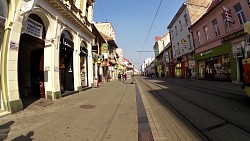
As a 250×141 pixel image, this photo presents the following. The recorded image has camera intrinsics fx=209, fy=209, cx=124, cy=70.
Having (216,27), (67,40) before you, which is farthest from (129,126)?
(216,27)

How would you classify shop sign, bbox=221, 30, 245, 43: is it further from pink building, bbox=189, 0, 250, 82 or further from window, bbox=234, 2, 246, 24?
window, bbox=234, 2, 246, 24

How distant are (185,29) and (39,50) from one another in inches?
1178

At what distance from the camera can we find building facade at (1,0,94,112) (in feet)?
28.0

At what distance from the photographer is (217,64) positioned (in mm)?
24766

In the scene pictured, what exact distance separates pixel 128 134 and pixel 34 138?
7.78 feet

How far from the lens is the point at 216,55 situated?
2480 cm

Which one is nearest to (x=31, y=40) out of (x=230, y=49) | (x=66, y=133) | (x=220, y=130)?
(x=66, y=133)

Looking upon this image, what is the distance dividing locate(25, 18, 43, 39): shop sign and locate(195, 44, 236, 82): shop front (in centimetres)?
1818

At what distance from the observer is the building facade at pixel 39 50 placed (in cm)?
853

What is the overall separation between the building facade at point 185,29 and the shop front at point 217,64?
403cm

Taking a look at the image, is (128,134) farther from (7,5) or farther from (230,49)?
(230,49)

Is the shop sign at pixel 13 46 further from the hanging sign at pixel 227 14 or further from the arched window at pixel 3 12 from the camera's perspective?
the hanging sign at pixel 227 14

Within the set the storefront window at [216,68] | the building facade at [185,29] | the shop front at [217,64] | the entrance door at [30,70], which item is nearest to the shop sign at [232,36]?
the shop front at [217,64]

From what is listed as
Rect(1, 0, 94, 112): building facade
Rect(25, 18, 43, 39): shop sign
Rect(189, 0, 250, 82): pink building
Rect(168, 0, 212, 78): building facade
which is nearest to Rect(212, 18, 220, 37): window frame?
Rect(189, 0, 250, 82): pink building
